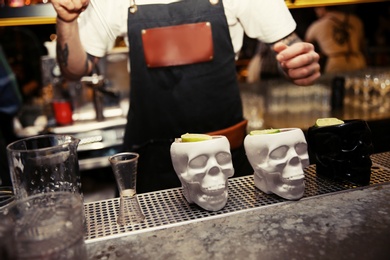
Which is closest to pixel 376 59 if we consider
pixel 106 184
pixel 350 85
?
pixel 350 85

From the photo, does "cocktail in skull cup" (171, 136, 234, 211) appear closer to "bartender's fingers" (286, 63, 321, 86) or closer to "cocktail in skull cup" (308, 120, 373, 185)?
"cocktail in skull cup" (308, 120, 373, 185)

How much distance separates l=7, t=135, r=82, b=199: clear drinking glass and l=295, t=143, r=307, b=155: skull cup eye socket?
1.97 ft

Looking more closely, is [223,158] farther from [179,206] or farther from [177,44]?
[177,44]

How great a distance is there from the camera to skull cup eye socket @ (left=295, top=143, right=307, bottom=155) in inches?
48.6

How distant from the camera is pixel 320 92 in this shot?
358cm

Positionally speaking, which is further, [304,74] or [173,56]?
[173,56]

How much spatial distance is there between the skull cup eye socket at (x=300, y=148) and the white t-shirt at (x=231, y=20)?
75 cm

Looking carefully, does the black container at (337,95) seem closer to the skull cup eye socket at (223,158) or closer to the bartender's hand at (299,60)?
the bartender's hand at (299,60)

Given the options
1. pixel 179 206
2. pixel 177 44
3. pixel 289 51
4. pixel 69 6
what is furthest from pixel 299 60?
pixel 69 6

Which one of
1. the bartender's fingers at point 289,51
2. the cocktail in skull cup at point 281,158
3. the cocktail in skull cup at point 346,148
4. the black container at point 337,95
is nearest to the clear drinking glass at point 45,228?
the cocktail in skull cup at point 281,158

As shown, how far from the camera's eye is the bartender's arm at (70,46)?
1.56m

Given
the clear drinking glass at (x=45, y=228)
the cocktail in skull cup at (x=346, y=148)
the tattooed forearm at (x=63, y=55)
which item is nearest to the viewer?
the clear drinking glass at (x=45, y=228)

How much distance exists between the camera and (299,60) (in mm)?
1570

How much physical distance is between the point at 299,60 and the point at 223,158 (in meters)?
0.58
